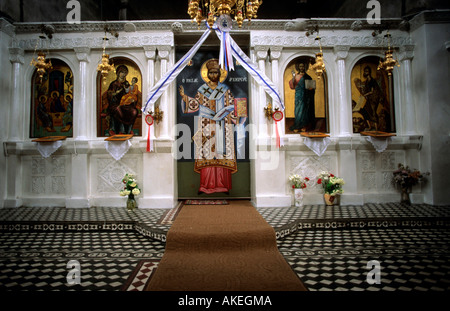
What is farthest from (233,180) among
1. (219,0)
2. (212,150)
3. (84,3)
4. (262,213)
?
(84,3)

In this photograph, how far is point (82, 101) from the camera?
721cm

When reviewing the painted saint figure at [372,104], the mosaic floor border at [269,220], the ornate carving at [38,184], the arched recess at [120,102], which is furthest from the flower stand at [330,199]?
the ornate carving at [38,184]

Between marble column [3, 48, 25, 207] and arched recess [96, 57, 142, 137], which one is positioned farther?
arched recess [96, 57, 142, 137]

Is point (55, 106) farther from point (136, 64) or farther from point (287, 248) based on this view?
point (287, 248)

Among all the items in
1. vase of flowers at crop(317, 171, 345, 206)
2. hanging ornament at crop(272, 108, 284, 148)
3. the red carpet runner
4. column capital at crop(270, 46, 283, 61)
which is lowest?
the red carpet runner

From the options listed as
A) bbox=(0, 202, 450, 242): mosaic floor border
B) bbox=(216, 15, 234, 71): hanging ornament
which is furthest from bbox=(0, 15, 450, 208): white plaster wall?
bbox=(216, 15, 234, 71): hanging ornament

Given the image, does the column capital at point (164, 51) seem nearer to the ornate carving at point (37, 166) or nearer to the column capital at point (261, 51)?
the column capital at point (261, 51)

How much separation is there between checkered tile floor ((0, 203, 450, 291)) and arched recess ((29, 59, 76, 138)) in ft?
7.21

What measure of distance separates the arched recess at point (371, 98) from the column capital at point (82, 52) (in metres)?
7.32

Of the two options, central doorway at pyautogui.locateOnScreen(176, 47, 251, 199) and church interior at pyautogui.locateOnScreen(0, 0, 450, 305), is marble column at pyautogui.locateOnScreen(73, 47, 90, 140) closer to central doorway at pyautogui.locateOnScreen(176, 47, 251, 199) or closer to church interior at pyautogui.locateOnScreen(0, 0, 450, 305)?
church interior at pyautogui.locateOnScreen(0, 0, 450, 305)

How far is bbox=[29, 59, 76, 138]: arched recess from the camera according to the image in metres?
7.39

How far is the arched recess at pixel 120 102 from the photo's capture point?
736cm

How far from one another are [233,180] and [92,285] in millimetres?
5451

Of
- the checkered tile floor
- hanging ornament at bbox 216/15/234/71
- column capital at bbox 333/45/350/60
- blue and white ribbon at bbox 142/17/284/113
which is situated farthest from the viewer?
column capital at bbox 333/45/350/60
